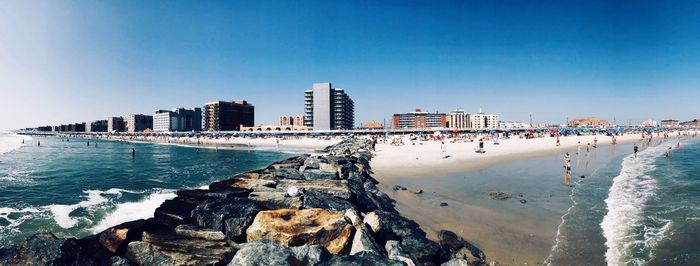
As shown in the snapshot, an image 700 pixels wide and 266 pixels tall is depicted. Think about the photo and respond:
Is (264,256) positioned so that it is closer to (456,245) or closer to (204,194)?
(456,245)

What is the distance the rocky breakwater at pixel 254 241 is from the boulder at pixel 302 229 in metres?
0.02

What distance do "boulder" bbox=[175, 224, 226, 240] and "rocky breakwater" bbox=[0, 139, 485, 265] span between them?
21mm

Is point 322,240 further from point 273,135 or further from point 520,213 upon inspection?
point 273,135

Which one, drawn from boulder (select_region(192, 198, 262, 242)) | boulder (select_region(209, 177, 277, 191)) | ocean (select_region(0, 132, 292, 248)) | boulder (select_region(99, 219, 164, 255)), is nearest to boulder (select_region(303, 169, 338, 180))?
boulder (select_region(209, 177, 277, 191))

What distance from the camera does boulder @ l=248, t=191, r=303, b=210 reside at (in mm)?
9555

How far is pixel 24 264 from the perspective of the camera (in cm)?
569

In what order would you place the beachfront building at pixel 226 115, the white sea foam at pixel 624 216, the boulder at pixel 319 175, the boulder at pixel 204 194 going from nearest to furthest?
1. the white sea foam at pixel 624 216
2. the boulder at pixel 204 194
3. the boulder at pixel 319 175
4. the beachfront building at pixel 226 115

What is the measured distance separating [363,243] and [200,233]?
3.63 meters

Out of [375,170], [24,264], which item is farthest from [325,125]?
[24,264]

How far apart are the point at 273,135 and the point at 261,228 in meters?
128

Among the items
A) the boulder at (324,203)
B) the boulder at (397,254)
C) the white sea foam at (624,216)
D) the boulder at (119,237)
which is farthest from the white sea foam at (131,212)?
the white sea foam at (624,216)

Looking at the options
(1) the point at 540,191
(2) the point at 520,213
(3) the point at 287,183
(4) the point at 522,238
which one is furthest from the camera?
(1) the point at 540,191

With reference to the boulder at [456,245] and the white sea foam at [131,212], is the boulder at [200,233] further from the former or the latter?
the white sea foam at [131,212]

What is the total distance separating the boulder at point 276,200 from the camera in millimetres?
9555
